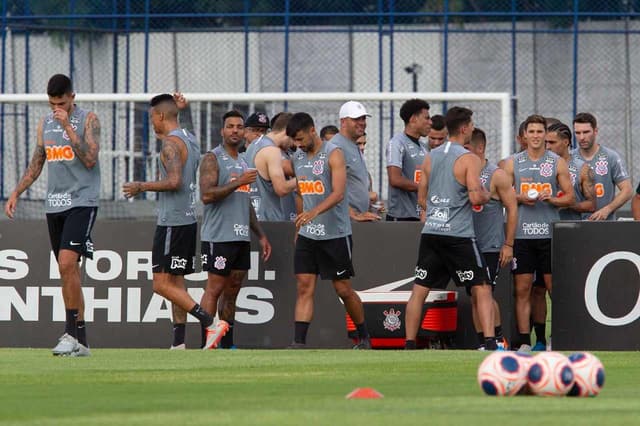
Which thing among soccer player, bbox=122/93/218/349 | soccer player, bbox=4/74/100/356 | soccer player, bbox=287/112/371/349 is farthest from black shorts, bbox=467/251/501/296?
soccer player, bbox=4/74/100/356

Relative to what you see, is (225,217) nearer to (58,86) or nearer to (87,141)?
(87,141)

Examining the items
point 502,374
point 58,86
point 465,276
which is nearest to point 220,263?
point 465,276

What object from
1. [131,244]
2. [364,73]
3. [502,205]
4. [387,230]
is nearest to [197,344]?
[131,244]

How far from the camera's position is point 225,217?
14430mm

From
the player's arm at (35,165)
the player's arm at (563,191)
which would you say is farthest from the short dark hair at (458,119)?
the player's arm at (35,165)

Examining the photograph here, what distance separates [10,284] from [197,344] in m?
2.03

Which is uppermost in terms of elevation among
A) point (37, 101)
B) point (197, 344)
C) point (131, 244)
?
point (37, 101)

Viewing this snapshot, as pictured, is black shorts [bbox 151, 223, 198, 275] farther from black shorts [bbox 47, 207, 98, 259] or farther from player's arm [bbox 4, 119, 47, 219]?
player's arm [bbox 4, 119, 47, 219]

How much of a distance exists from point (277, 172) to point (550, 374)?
22.1 feet

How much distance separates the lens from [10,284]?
50.8 ft

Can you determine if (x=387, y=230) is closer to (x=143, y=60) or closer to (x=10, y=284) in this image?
(x=10, y=284)

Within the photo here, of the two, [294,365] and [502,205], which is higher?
[502,205]

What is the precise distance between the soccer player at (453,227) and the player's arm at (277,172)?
174cm

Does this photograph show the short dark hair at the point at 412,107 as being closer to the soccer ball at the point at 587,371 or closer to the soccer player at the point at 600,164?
the soccer player at the point at 600,164
